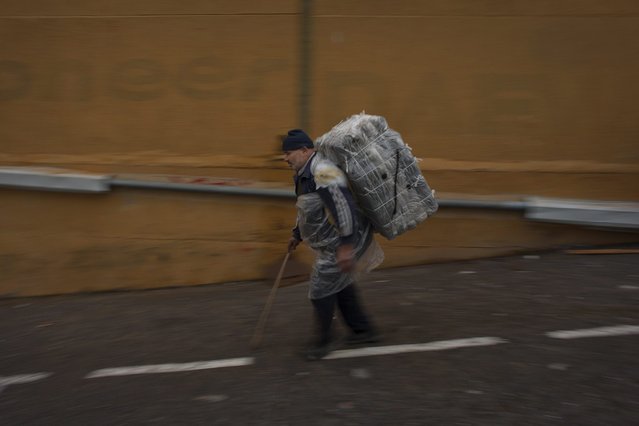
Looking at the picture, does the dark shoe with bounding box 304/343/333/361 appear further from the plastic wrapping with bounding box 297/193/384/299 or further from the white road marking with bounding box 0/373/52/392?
the white road marking with bounding box 0/373/52/392

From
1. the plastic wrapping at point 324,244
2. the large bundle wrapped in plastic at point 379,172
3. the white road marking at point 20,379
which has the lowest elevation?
the white road marking at point 20,379

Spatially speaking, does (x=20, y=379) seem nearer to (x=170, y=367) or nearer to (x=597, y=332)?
(x=170, y=367)

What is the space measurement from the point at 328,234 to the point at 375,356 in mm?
873

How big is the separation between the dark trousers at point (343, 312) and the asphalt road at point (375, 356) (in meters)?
0.20

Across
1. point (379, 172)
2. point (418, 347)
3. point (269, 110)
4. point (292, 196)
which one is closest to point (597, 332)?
point (418, 347)

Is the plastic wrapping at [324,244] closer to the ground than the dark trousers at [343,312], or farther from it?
farther from it

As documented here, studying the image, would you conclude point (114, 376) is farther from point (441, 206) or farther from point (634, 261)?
point (634, 261)

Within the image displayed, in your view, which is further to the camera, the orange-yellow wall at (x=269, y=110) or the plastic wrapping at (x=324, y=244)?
the orange-yellow wall at (x=269, y=110)

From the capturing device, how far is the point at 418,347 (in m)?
4.41

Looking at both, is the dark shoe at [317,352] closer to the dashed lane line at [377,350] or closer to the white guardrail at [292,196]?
the dashed lane line at [377,350]

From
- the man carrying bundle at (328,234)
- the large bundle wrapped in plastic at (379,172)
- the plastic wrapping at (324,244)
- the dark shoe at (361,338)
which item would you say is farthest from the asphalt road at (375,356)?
the large bundle wrapped in plastic at (379,172)

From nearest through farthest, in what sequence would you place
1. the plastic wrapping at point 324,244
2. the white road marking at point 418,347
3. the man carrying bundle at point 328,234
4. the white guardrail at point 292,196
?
the man carrying bundle at point 328,234 < the plastic wrapping at point 324,244 < the white road marking at point 418,347 < the white guardrail at point 292,196

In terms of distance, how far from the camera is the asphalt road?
3650 millimetres

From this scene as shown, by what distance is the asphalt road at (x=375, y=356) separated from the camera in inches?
144
